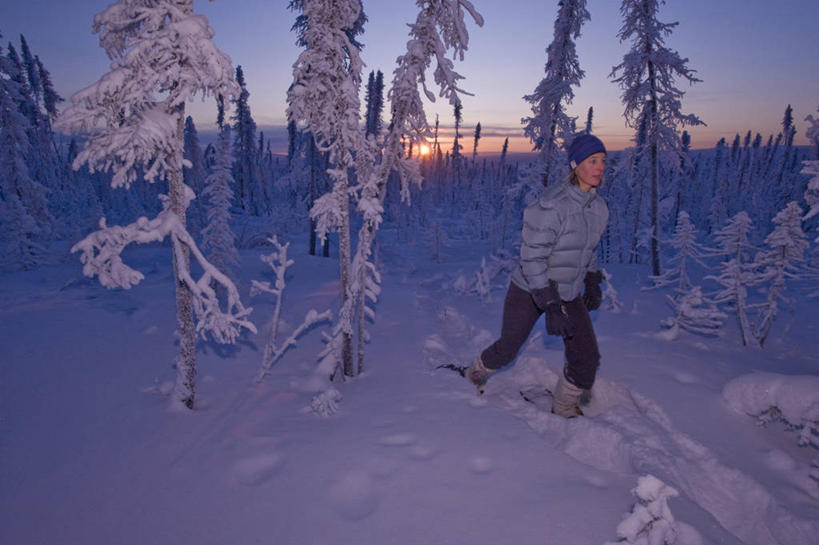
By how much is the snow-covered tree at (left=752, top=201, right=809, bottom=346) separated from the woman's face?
395 centimetres

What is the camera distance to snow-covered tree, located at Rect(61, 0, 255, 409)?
129 inches

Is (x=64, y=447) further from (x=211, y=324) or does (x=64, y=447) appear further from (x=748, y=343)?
(x=748, y=343)

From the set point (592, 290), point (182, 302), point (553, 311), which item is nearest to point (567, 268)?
point (553, 311)

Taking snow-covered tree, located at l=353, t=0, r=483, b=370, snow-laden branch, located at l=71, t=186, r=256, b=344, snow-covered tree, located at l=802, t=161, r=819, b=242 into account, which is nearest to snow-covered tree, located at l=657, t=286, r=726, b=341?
snow-covered tree, located at l=802, t=161, r=819, b=242

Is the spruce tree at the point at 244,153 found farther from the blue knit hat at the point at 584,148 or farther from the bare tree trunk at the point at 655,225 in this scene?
the blue knit hat at the point at 584,148

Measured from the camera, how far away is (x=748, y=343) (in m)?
6.32

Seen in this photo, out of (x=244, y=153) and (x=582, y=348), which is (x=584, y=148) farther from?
(x=244, y=153)

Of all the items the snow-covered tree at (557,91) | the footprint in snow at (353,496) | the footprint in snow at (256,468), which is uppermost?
the snow-covered tree at (557,91)

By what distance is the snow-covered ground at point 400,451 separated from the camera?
7.72ft

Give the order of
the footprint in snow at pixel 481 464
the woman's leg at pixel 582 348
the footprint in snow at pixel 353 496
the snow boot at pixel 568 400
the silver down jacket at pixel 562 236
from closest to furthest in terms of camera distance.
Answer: the footprint in snow at pixel 353 496, the footprint in snow at pixel 481 464, the silver down jacket at pixel 562 236, the woman's leg at pixel 582 348, the snow boot at pixel 568 400

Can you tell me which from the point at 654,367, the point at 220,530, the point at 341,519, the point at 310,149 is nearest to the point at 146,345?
the point at 220,530

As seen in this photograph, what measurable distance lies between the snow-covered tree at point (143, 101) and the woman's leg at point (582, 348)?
355 centimetres

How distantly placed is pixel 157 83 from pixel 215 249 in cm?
1083

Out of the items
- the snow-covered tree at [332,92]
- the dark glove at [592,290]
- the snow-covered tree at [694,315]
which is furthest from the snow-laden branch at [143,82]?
the snow-covered tree at [694,315]
